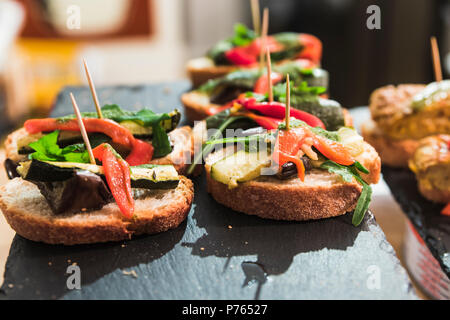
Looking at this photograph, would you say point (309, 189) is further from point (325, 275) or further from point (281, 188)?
point (325, 275)

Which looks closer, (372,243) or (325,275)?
(325,275)

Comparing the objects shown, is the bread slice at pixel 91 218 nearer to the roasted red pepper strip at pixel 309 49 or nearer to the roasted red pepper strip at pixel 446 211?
the roasted red pepper strip at pixel 446 211

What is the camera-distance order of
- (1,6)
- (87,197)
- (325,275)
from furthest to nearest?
1. (1,6)
2. (87,197)
3. (325,275)

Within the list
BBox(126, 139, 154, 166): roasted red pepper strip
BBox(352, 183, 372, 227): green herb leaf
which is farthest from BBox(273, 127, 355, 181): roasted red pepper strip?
BBox(126, 139, 154, 166): roasted red pepper strip

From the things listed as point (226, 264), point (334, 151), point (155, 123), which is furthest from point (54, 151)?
point (334, 151)

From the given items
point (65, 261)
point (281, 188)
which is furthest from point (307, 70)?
point (65, 261)

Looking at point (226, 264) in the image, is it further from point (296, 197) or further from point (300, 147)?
point (300, 147)
